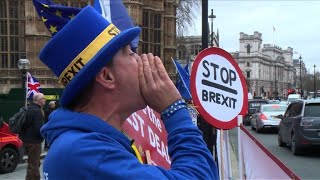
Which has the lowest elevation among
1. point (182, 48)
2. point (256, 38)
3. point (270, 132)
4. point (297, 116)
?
point (270, 132)

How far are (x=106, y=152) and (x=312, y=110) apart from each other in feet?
45.3

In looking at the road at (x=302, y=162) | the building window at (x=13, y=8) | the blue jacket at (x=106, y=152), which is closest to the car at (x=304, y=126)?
the road at (x=302, y=162)

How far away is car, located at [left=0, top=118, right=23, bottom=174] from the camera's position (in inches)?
476

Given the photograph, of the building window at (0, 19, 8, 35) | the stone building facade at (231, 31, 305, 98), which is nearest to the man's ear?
the building window at (0, 19, 8, 35)

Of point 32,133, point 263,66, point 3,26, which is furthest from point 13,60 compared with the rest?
point 263,66

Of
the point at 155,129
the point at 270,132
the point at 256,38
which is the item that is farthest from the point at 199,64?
the point at 256,38

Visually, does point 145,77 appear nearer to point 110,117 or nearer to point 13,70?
point 110,117

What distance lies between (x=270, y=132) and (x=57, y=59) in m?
24.3

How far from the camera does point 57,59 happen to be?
172 cm

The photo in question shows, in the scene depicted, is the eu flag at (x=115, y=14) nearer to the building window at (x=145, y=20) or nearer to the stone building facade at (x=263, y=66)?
the building window at (x=145, y=20)

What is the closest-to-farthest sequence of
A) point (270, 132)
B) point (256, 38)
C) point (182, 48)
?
1. point (270, 132)
2. point (182, 48)
3. point (256, 38)

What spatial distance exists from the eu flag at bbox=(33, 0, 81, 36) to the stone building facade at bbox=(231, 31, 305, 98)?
149334 millimetres

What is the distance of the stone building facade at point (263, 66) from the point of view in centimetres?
15950

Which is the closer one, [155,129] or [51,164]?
[51,164]
